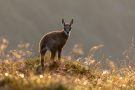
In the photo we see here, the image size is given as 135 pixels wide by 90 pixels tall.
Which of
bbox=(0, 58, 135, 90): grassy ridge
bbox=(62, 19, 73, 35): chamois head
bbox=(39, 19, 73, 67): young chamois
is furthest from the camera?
bbox=(62, 19, 73, 35): chamois head

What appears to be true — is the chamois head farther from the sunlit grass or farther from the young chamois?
the sunlit grass

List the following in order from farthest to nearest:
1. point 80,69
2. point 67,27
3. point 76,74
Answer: point 67,27, point 80,69, point 76,74

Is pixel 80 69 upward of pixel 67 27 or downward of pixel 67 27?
downward

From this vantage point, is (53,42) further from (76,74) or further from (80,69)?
(76,74)

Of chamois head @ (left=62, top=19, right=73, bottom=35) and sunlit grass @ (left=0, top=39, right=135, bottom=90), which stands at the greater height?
chamois head @ (left=62, top=19, right=73, bottom=35)

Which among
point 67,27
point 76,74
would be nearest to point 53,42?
point 67,27

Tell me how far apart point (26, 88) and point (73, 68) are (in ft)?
21.6

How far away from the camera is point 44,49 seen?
1389cm

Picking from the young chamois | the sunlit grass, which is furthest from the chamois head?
the sunlit grass

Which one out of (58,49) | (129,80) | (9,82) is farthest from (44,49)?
(9,82)

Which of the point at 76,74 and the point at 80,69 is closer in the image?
the point at 76,74

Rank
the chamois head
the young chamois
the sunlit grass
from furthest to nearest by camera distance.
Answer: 1. the chamois head
2. the young chamois
3. the sunlit grass

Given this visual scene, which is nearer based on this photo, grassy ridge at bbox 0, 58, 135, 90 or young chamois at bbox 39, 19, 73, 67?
grassy ridge at bbox 0, 58, 135, 90

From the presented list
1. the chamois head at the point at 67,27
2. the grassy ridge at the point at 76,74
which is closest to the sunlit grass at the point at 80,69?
the grassy ridge at the point at 76,74
